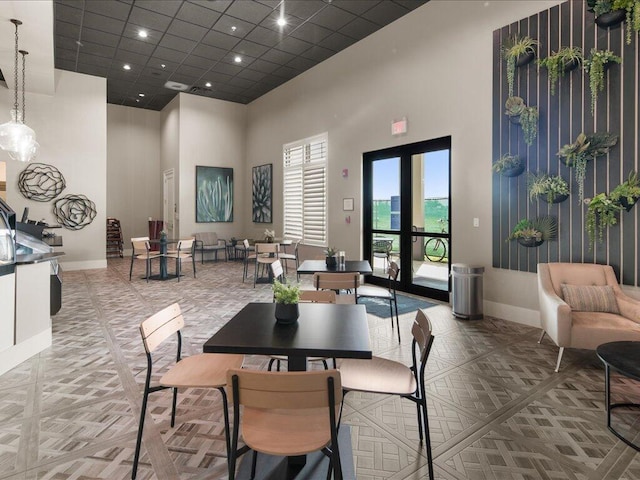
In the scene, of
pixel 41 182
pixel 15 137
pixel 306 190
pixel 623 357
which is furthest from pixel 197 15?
pixel 623 357

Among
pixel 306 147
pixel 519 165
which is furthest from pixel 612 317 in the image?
pixel 306 147

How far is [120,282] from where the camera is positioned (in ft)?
24.8

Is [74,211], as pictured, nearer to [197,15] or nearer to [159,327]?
[197,15]

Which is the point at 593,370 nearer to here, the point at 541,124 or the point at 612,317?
the point at 612,317

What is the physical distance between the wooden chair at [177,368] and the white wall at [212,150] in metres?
8.67

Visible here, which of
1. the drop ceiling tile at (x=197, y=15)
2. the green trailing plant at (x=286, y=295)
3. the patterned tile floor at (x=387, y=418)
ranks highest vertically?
the drop ceiling tile at (x=197, y=15)

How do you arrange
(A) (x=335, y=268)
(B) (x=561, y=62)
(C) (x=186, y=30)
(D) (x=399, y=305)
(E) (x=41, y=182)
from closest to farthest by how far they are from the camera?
1. (B) (x=561, y=62)
2. (A) (x=335, y=268)
3. (D) (x=399, y=305)
4. (C) (x=186, y=30)
5. (E) (x=41, y=182)

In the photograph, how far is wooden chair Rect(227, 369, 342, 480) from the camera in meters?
1.43

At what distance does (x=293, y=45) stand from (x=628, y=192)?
6.21m

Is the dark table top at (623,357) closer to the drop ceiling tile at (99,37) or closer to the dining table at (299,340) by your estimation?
the dining table at (299,340)

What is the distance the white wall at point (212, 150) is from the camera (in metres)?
10.5

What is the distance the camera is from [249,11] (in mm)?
6156

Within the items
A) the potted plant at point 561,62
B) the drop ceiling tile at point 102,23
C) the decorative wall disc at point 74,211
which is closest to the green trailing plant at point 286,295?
the potted plant at point 561,62

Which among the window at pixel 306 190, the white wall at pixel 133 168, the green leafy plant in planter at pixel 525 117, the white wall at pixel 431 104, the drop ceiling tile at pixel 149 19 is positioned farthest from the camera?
the white wall at pixel 133 168
